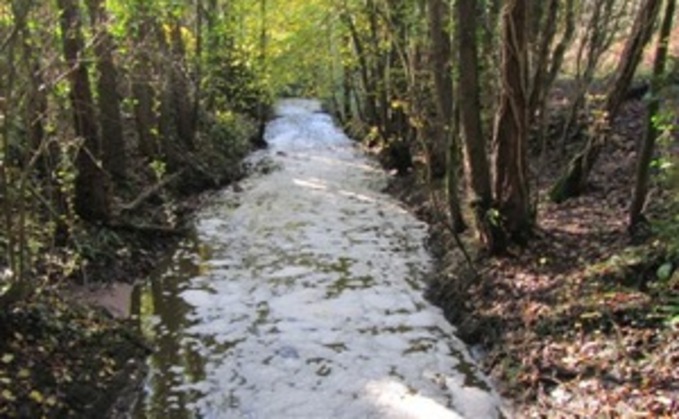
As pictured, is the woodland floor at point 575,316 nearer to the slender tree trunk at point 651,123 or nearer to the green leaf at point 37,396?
the slender tree trunk at point 651,123

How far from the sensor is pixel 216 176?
18.0 meters

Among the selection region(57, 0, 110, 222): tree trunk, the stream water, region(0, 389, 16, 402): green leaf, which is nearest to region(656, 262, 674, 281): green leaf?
the stream water

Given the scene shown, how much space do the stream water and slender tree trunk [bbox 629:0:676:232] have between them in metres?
2.84

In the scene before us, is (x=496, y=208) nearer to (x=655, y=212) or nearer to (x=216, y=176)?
(x=655, y=212)

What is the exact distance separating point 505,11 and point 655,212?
331 centimetres

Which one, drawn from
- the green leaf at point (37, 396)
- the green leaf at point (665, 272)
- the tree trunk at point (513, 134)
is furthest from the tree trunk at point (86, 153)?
the green leaf at point (665, 272)

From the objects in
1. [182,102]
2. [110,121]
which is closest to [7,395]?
[110,121]

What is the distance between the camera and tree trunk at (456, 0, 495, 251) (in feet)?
30.8

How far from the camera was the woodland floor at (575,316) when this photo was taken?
596cm

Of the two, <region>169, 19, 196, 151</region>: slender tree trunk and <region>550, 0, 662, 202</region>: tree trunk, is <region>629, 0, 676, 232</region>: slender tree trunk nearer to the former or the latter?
<region>550, 0, 662, 202</region>: tree trunk

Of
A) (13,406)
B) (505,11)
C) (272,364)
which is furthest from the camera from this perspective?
(505,11)

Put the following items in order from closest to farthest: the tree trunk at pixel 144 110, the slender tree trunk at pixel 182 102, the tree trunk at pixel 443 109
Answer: the tree trunk at pixel 443 109, the tree trunk at pixel 144 110, the slender tree trunk at pixel 182 102

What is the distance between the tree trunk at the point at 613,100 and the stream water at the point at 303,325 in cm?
274

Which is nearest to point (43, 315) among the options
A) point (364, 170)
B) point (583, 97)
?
point (583, 97)
